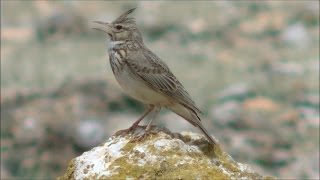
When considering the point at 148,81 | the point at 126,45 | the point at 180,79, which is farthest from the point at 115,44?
the point at 180,79

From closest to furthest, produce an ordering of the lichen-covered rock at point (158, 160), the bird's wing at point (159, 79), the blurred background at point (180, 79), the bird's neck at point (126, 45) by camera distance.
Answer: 1. the lichen-covered rock at point (158, 160)
2. the bird's wing at point (159, 79)
3. the bird's neck at point (126, 45)
4. the blurred background at point (180, 79)

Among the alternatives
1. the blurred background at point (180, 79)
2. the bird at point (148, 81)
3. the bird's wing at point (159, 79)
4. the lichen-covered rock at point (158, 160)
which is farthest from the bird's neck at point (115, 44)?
the blurred background at point (180, 79)

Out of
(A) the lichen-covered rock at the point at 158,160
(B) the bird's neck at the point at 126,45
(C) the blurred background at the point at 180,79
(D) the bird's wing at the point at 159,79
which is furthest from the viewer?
(C) the blurred background at the point at 180,79

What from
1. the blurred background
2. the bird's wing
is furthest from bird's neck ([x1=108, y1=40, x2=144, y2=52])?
the blurred background

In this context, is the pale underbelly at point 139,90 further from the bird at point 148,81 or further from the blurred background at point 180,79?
the blurred background at point 180,79

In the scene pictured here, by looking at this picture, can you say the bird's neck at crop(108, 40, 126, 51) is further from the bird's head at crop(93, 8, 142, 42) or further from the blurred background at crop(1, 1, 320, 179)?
the blurred background at crop(1, 1, 320, 179)

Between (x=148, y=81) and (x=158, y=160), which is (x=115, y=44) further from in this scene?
(x=158, y=160)
